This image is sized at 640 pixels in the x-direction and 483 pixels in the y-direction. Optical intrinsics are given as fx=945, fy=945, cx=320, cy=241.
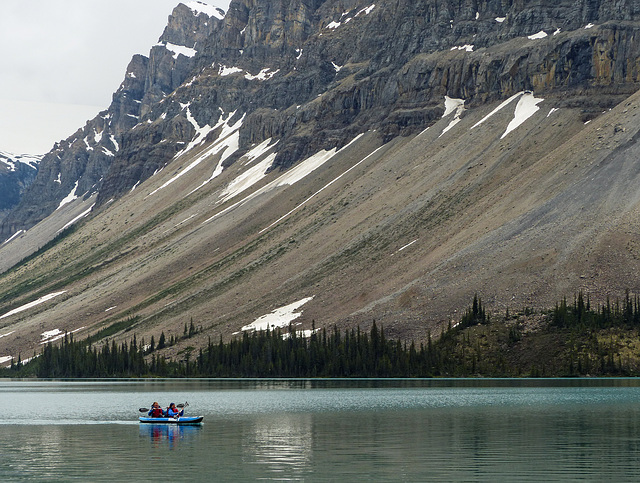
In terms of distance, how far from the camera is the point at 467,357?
603 ft

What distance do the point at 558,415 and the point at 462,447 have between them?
26362 millimetres

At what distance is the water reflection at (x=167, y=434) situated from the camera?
77.0 m

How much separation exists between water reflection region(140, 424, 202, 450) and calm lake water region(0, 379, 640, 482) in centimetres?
17

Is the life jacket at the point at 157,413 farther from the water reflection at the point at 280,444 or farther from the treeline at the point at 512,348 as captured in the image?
the treeline at the point at 512,348

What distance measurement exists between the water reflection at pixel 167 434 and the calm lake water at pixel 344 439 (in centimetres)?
17

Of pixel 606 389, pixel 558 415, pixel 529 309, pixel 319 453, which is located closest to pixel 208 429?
pixel 319 453

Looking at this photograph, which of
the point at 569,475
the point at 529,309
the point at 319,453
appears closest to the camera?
the point at 569,475

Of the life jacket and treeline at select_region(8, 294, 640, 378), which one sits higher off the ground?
treeline at select_region(8, 294, 640, 378)

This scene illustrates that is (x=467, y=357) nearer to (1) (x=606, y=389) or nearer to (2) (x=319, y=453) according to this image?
(1) (x=606, y=389)

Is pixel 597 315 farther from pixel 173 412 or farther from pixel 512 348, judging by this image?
pixel 173 412

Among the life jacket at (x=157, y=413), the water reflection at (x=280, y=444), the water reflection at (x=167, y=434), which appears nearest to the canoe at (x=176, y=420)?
the water reflection at (x=167, y=434)

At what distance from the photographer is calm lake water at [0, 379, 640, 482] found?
2293 inches

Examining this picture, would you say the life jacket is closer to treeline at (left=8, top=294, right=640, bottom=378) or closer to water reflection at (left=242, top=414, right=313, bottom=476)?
water reflection at (left=242, top=414, right=313, bottom=476)

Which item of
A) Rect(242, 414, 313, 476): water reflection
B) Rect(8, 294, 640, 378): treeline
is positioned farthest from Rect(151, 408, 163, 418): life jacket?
Rect(8, 294, 640, 378): treeline
